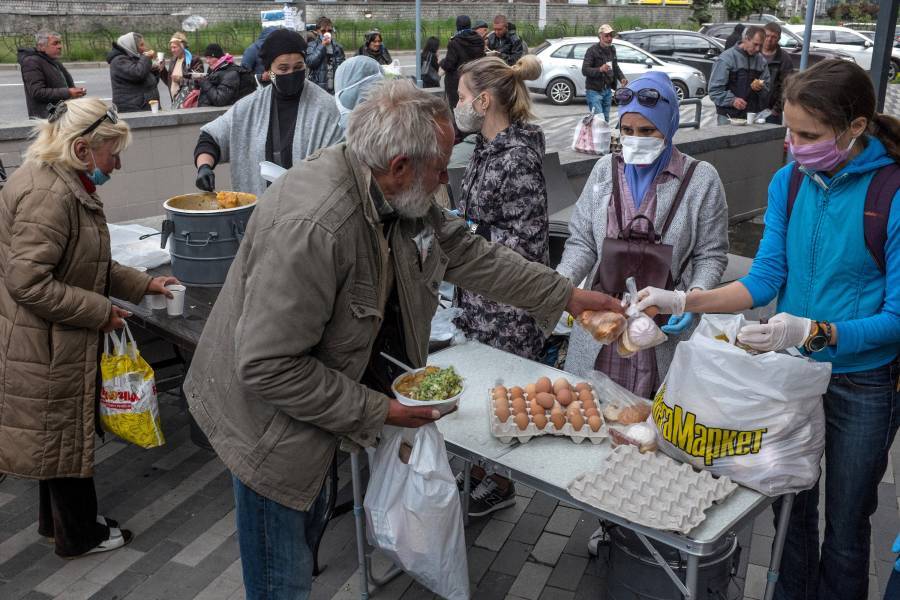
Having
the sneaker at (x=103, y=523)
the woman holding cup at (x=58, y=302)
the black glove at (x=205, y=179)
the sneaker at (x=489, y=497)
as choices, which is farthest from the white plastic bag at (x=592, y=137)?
the sneaker at (x=103, y=523)

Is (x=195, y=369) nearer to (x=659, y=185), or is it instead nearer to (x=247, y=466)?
(x=247, y=466)

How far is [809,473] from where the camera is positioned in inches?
93.4

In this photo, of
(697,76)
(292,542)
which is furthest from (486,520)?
(697,76)

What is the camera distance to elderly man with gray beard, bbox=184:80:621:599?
1.99 metres

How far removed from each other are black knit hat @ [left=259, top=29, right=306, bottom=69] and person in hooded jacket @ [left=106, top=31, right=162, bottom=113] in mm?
5619

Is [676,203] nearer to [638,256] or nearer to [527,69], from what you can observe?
[638,256]

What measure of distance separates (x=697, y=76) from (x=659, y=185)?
16518 mm

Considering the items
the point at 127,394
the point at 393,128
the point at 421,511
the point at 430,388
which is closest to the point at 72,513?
the point at 127,394

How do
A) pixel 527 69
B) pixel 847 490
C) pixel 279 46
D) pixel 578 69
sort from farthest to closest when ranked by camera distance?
1. pixel 578 69
2. pixel 279 46
3. pixel 527 69
4. pixel 847 490

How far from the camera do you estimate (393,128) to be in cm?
202

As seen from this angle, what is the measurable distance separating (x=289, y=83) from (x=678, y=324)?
2.41 meters

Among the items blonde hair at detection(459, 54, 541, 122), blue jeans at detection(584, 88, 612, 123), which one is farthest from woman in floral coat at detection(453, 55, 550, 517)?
blue jeans at detection(584, 88, 612, 123)

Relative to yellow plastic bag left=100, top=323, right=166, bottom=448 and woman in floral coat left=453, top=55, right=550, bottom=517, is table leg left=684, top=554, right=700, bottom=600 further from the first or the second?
yellow plastic bag left=100, top=323, right=166, bottom=448

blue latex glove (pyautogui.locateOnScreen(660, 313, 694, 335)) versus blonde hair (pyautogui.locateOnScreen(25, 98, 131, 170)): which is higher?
blonde hair (pyautogui.locateOnScreen(25, 98, 131, 170))
